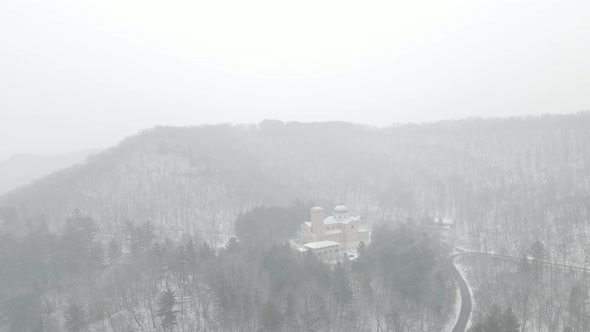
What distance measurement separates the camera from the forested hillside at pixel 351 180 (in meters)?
56.5

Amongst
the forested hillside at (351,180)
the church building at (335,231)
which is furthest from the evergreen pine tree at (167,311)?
the forested hillside at (351,180)

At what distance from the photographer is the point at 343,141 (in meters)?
108

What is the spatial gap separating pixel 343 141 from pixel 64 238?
74.9 m

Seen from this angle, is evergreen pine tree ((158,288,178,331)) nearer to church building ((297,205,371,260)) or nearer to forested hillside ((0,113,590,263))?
church building ((297,205,371,260))

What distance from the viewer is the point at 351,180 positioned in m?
82.3

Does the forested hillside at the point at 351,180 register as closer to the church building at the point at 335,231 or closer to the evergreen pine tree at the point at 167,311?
the church building at the point at 335,231

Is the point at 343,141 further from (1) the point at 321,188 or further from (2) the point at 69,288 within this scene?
(2) the point at 69,288

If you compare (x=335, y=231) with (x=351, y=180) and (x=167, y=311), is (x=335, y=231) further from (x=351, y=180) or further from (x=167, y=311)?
(x=351, y=180)

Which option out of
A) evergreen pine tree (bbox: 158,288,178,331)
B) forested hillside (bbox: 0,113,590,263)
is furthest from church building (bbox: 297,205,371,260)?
evergreen pine tree (bbox: 158,288,178,331)

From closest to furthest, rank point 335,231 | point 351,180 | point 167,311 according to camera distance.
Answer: point 167,311 < point 335,231 < point 351,180

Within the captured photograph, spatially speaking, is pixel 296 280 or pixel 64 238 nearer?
pixel 296 280

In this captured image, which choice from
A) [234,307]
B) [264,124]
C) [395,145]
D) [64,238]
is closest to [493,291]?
[234,307]

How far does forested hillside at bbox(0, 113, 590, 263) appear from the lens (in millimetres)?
56469

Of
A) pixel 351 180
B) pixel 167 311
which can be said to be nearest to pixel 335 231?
pixel 167 311
